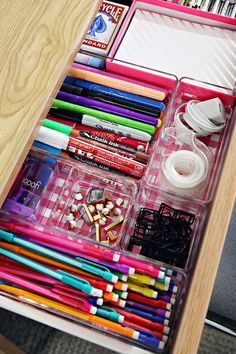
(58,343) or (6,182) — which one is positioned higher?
(6,182)

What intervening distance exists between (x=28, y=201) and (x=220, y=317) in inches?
22.2

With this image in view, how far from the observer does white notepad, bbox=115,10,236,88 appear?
0.80 meters

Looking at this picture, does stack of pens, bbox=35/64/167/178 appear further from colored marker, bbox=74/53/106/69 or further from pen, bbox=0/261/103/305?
pen, bbox=0/261/103/305

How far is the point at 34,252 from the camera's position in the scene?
0.65m

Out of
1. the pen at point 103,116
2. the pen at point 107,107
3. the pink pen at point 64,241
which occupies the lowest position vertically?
the pink pen at point 64,241

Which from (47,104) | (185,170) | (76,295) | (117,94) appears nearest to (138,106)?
(117,94)

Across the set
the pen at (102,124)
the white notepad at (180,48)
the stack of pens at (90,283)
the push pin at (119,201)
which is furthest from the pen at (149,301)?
the white notepad at (180,48)

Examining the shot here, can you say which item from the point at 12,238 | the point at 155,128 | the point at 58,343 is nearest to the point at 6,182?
the point at 12,238

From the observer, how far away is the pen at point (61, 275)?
0.61 metres

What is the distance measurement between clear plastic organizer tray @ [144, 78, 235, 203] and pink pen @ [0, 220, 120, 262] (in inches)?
5.8

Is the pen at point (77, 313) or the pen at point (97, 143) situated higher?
the pen at point (97, 143)

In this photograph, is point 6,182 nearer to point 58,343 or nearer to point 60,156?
point 60,156

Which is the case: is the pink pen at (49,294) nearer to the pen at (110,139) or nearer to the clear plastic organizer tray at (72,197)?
the clear plastic organizer tray at (72,197)

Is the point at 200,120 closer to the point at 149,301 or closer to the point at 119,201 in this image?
the point at 119,201
